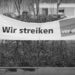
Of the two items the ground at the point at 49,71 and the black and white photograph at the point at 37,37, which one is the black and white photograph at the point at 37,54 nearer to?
the black and white photograph at the point at 37,37

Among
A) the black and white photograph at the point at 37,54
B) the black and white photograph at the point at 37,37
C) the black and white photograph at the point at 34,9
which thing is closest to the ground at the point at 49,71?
the black and white photograph at the point at 37,37

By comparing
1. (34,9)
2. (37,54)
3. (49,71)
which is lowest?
(49,71)

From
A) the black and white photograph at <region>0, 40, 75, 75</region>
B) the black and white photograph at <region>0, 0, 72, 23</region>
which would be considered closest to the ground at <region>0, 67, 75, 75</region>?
the black and white photograph at <region>0, 40, 75, 75</region>

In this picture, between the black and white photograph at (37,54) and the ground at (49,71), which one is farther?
the black and white photograph at (37,54)

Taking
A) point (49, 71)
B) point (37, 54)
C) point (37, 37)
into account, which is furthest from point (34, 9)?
point (49, 71)

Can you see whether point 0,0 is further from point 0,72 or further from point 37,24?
point 0,72

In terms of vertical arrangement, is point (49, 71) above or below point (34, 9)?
below

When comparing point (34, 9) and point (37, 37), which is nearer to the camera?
point (37, 37)

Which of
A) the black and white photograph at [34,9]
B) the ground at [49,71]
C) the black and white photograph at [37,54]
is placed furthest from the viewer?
the black and white photograph at [37,54]

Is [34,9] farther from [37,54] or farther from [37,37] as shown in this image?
[37,54]

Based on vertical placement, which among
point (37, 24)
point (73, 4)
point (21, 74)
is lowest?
point (21, 74)

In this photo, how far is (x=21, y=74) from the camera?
35.8 feet

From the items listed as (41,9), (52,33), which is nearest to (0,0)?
(41,9)

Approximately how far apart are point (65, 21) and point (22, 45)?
5.77 ft
